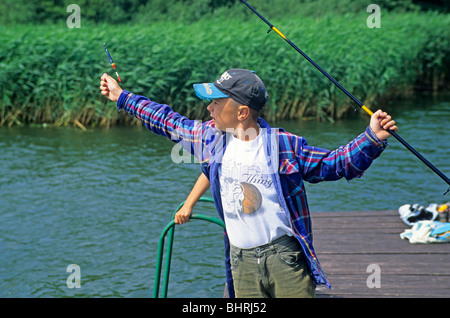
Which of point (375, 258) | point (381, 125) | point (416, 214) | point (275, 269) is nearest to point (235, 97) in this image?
point (381, 125)

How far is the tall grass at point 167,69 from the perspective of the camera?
12.9 m

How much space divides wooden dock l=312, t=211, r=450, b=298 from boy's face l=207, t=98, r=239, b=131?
208 centimetres

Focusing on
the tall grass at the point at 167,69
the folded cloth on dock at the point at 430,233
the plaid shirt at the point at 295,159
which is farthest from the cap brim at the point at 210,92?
the tall grass at the point at 167,69

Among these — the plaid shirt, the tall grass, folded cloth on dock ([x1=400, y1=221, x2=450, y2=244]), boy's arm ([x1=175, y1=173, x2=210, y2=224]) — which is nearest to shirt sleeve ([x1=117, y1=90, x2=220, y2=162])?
the plaid shirt

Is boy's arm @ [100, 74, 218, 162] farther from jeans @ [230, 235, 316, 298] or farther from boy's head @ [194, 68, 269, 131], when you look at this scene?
jeans @ [230, 235, 316, 298]

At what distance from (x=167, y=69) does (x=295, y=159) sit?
10487 mm

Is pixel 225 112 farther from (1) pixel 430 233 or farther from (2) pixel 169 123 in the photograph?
(1) pixel 430 233

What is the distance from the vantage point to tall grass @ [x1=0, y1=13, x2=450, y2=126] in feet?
42.3

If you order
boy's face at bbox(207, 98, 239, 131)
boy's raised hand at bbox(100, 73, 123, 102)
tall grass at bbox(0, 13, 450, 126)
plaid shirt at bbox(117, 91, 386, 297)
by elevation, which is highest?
tall grass at bbox(0, 13, 450, 126)

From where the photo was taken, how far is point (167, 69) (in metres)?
13.1

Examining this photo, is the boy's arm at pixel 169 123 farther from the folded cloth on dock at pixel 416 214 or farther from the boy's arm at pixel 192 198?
the folded cloth on dock at pixel 416 214

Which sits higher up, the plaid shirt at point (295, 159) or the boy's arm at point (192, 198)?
the plaid shirt at point (295, 159)

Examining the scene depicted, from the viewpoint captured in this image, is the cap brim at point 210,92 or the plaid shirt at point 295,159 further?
the cap brim at point 210,92
